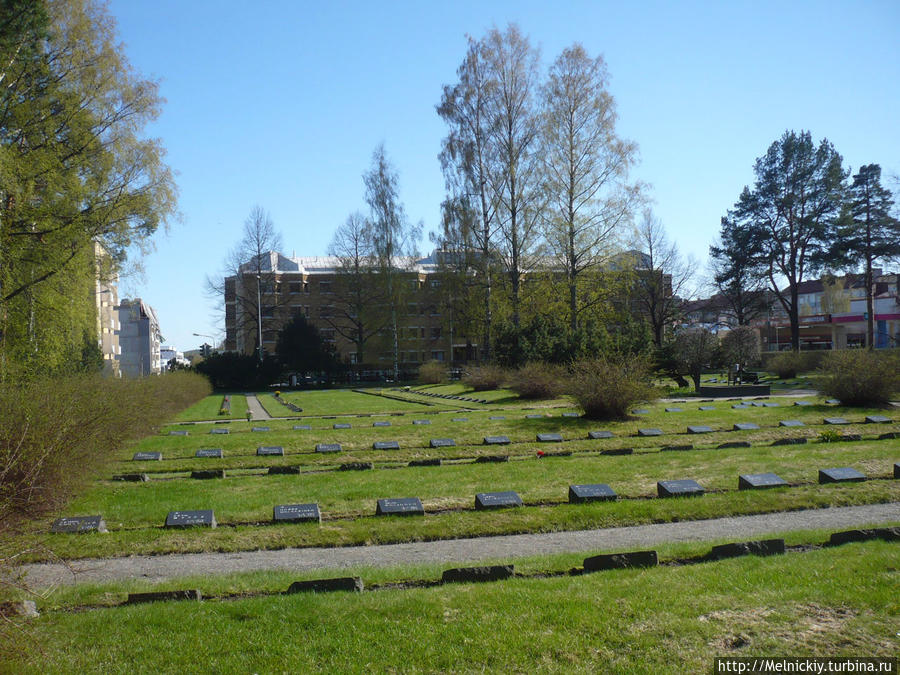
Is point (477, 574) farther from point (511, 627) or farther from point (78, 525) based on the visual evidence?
point (78, 525)

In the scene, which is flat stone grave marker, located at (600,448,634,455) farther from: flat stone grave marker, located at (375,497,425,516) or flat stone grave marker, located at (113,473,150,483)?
flat stone grave marker, located at (113,473,150,483)

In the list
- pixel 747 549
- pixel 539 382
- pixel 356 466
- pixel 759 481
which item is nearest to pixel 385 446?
pixel 356 466

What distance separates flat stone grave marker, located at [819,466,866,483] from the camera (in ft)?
32.7

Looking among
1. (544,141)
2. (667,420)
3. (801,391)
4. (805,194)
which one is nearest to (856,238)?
(805,194)

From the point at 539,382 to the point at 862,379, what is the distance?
11374 mm

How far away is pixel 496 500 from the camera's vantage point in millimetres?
9438

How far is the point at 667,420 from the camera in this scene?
57.8 ft

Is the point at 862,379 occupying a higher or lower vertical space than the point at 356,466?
higher

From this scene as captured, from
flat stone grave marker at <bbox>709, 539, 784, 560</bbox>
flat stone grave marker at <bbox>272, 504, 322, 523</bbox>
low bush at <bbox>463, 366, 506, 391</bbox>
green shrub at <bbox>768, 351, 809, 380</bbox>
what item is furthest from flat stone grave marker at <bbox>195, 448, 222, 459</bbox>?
green shrub at <bbox>768, 351, 809, 380</bbox>

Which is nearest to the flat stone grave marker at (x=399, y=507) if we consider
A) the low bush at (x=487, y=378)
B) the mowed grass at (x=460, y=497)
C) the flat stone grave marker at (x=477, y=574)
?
the mowed grass at (x=460, y=497)

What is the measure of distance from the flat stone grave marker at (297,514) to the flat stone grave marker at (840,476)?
7.45 m

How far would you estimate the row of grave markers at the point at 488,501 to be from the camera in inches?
340

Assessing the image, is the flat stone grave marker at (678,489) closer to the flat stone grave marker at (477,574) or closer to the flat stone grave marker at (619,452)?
the flat stone grave marker at (619,452)

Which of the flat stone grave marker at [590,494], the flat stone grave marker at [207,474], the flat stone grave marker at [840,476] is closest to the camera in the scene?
the flat stone grave marker at [590,494]
